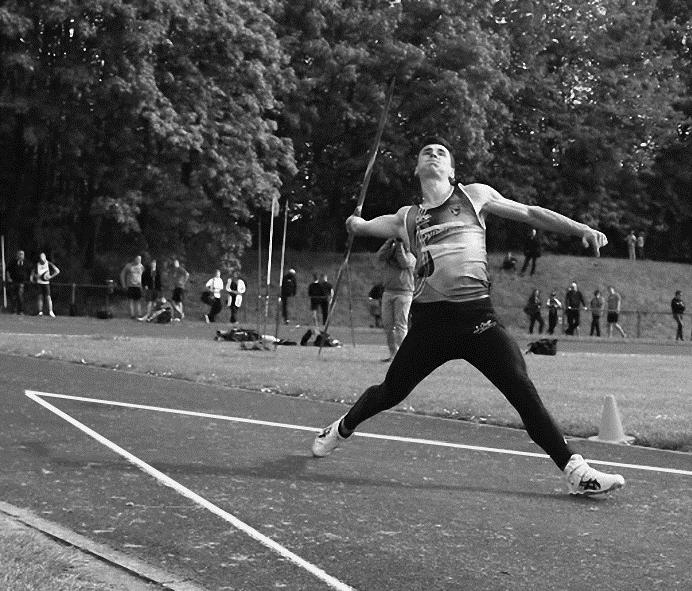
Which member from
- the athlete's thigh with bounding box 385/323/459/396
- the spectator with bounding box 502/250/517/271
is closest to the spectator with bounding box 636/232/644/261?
the spectator with bounding box 502/250/517/271

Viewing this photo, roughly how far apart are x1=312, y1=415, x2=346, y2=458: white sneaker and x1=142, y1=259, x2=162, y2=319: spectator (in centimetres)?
2602

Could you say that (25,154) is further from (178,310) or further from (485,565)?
(485,565)

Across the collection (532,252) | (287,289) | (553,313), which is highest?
(532,252)

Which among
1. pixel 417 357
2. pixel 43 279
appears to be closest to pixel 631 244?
pixel 43 279

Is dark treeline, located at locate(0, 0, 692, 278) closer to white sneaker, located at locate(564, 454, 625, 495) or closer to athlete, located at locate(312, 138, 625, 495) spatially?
athlete, located at locate(312, 138, 625, 495)

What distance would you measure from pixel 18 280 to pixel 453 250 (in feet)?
89.0

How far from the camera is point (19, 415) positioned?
30.0 ft

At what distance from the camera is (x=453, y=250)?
21.6 feet

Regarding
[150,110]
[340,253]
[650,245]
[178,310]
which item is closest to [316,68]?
[340,253]

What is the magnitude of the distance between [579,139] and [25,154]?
25.2 metres

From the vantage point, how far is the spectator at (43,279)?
104 ft

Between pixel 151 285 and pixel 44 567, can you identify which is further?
pixel 151 285

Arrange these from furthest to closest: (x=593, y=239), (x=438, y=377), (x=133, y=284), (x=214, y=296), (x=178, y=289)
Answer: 1. (x=214, y=296)
2. (x=178, y=289)
3. (x=133, y=284)
4. (x=438, y=377)
5. (x=593, y=239)

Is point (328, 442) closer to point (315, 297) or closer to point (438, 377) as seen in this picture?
point (438, 377)
